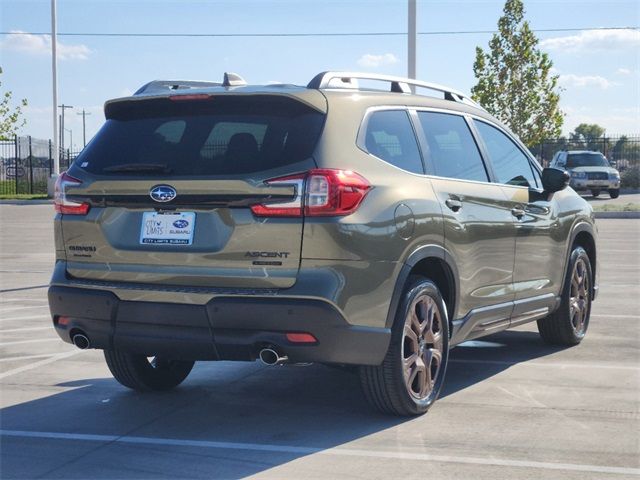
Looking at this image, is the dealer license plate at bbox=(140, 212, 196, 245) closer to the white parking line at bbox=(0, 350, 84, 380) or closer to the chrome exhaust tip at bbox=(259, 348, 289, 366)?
the chrome exhaust tip at bbox=(259, 348, 289, 366)

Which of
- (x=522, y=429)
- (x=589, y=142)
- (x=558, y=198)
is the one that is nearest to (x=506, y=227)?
(x=558, y=198)

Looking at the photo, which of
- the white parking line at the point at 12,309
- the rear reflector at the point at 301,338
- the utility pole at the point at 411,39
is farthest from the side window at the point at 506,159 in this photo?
the utility pole at the point at 411,39

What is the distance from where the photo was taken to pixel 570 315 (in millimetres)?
8648

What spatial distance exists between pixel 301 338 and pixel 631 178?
1831 inches

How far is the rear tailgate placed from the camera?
5.56m

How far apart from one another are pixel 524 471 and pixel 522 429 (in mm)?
858

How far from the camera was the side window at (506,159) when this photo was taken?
7625mm

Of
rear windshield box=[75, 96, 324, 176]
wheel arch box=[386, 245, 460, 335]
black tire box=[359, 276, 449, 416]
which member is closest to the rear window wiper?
rear windshield box=[75, 96, 324, 176]

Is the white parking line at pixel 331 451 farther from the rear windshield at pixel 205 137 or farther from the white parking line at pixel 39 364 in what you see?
the white parking line at pixel 39 364

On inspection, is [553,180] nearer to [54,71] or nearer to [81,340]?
[81,340]

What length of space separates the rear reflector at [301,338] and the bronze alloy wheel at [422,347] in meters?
0.71

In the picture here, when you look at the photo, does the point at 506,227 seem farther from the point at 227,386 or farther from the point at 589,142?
the point at 589,142

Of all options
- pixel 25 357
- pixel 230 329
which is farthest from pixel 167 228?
pixel 25 357

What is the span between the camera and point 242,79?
6.50 meters
